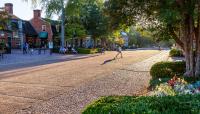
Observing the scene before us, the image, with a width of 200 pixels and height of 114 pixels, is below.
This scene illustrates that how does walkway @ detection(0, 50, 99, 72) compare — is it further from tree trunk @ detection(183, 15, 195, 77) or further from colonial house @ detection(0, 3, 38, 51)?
colonial house @ detection(0, 3, 38, 51)

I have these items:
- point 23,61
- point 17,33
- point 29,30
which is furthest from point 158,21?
point 29,30

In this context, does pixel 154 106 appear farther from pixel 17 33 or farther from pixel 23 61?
pixel 17 33

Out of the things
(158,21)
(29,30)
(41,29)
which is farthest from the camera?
(41,29)

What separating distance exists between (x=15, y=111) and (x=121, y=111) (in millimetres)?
5012

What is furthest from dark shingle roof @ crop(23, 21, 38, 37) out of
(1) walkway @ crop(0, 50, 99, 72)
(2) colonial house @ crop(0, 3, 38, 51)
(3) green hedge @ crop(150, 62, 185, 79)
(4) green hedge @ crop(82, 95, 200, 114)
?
(4) green hedge @ crop(82, 95, 200, 114)

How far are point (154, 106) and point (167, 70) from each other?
30.8 feet

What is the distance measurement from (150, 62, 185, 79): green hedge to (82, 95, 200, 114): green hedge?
8.44 m

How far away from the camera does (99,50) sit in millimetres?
62719

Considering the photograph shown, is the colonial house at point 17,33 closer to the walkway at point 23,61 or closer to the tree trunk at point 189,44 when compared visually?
the walkway at point 23,61

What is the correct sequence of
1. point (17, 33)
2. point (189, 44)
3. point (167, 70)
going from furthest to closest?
point (17, 33)
point (167, 70)
point (189, 44)

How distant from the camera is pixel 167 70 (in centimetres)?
1465

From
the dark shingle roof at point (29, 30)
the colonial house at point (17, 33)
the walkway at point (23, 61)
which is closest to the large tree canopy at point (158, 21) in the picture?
the walkway at point (23, 61)

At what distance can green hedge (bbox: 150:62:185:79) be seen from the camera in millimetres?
14500

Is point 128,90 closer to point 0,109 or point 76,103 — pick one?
point 76,103
